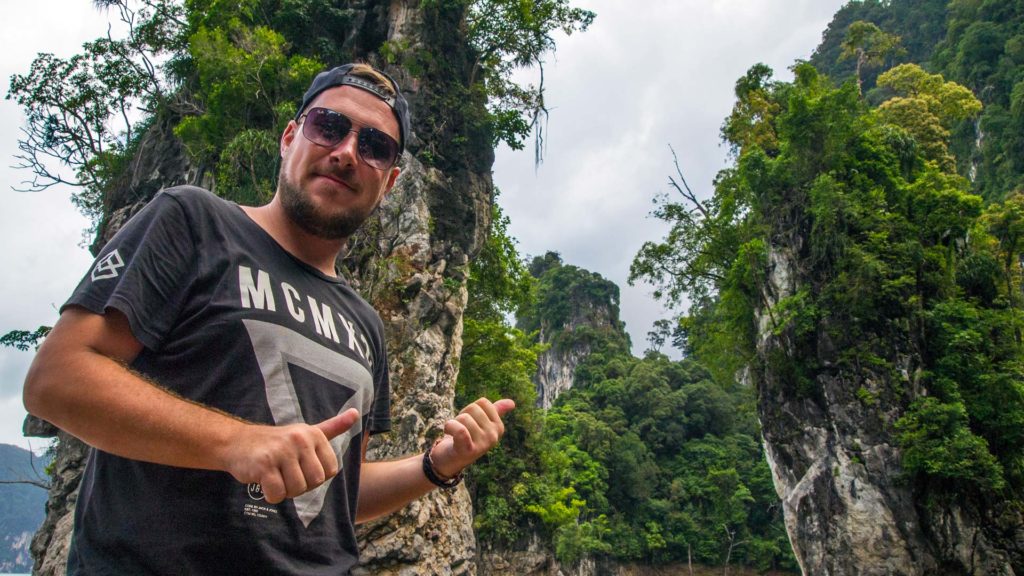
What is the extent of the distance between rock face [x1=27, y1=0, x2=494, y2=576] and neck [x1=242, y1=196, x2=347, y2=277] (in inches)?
318

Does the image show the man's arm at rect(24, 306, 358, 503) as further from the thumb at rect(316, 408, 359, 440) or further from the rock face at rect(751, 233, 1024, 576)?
the rock face at rect(751, 233, 1024, 576)

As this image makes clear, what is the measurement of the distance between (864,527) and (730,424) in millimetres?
27039

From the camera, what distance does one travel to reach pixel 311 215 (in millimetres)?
1360

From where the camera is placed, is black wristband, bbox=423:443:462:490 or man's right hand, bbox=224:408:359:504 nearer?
man's right hand, bbox=224:408:359:504

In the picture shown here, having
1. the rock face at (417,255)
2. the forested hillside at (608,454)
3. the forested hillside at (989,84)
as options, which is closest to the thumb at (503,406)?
the rock face at (417,255)

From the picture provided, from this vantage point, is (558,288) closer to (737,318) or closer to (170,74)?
(737,318)

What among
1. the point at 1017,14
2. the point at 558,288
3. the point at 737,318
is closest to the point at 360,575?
the point at 737,318

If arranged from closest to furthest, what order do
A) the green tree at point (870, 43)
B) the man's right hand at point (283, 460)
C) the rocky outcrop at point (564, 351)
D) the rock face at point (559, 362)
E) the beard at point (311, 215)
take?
1. the man's right hand at point (283, 460)
2. the beard at point (311, 215)
3. the green tree at point (870, 43)
4. the rock face at point (559, 362)
5. the rocky outcrop at point (564, 351)

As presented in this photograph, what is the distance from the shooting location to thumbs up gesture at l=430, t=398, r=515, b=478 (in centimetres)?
138

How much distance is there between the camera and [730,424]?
3822cm

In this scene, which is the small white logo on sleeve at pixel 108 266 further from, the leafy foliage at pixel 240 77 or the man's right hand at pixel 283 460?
the leafy foliage at pixel 240 77

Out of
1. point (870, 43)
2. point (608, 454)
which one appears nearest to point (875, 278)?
point (608, 454)

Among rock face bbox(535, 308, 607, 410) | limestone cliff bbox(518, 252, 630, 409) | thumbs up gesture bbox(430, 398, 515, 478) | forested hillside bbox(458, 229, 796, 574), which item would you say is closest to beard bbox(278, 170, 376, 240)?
thumbs up gesture bbox(430, 398, 515, 478)

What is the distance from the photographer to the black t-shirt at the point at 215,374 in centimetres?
98
